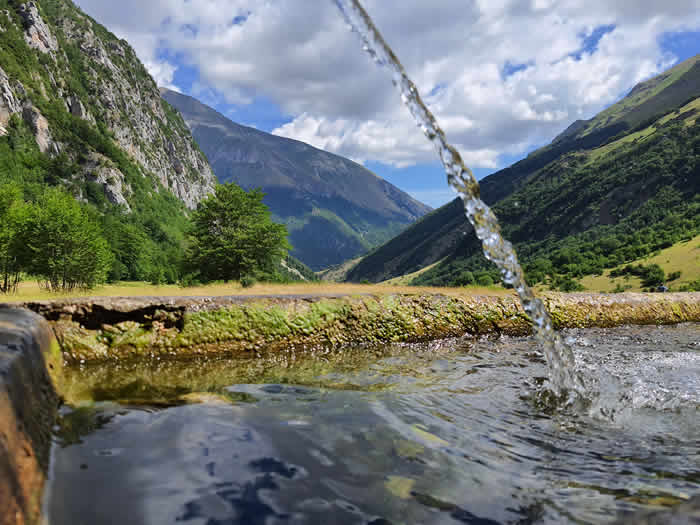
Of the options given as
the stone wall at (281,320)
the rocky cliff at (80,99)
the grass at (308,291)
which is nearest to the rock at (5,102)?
the rocky cliff at (80,99)

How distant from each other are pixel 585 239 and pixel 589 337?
173804 millimetres

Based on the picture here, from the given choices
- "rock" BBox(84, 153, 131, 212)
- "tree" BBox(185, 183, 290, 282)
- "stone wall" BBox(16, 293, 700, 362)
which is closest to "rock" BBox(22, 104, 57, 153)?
"rock" BBox(84, 153, 131, 212)

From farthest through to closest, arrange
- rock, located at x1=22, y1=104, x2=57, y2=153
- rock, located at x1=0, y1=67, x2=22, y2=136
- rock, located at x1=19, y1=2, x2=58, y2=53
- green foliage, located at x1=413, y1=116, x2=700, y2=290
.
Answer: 1. rock, located at x1=19, y1=2, x2=58, y2=53
2. rock, located at x1=22, y1=104, x2=57, y2=153
3. green foliage, located at x1=413, y1=116, x2=700, y2=290
4. rock, located at x1=0, y1=67, x2=22, y2=136

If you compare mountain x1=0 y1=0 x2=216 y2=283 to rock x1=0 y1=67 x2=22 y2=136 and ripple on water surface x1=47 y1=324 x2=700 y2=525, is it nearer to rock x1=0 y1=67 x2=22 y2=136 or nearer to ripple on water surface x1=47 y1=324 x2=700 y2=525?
rock x1=0 y1=67 x2=22 y2=136

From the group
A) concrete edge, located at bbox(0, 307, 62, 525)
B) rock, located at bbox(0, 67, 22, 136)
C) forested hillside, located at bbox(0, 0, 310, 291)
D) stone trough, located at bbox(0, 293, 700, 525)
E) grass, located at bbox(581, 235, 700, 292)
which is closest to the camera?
concrete edge, located at bbox(0, 307, 62, 525)

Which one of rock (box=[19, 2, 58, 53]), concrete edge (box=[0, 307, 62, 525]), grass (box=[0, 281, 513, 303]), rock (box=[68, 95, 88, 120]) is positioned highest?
rock (box=[19, 2, 58, 53])

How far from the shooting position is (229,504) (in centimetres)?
185

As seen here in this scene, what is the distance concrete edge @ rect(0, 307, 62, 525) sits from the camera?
4.76 feet

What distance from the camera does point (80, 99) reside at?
145 m

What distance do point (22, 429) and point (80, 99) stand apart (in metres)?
181

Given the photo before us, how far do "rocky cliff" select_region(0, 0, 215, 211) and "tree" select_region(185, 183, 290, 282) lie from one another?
10318 centimetres

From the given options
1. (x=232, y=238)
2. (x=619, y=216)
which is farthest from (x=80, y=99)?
(x=619, y=216)

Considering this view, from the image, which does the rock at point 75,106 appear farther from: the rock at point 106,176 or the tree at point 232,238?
the tree at point 232,238

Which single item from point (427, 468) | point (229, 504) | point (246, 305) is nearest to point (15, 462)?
point (229, 504)
